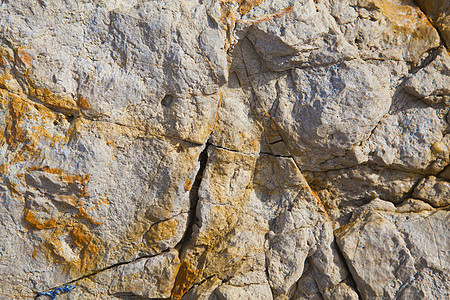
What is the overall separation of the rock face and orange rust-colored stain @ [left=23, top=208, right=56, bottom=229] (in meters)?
0.02

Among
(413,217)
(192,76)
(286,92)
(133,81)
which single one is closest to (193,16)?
(192,76)

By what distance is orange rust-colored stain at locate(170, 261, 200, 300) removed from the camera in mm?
3195

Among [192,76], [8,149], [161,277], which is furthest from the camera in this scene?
[161,277]

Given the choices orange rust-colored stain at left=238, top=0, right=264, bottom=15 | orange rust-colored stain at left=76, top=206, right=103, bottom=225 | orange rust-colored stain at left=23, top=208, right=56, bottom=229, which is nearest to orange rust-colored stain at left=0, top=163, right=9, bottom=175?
orange rust-colored stain at left=23, top=208, right=56, bottom=229

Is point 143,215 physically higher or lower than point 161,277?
higher

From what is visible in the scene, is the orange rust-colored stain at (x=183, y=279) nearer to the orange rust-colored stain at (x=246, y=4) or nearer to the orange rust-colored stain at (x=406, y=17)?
the orange rust-colored stain at (x=246, y=4)

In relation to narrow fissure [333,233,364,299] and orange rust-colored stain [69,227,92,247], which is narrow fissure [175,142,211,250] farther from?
narrow fissure [333,233,364,299]

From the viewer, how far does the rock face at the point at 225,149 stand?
9.33 ft

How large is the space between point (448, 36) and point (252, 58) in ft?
5.46

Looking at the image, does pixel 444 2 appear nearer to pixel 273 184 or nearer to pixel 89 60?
pixel 273 184

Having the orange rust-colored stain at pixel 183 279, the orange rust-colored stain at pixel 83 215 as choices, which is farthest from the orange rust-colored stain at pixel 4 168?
the orange rust-colored stain at pixel 183 279

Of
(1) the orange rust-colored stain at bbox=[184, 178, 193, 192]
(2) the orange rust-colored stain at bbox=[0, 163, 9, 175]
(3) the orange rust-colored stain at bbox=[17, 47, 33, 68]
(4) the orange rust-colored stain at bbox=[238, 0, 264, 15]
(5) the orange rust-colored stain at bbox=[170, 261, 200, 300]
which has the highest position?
(4) the orange rust-colored stain at bbox=[238, 0, 264, 15]

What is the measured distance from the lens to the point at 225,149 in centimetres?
319

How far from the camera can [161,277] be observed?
3.17 meters
